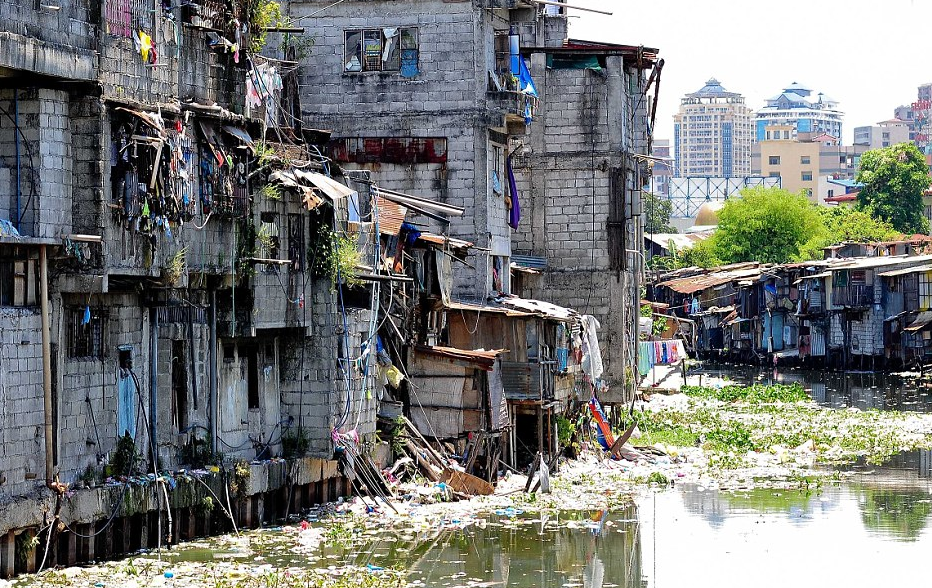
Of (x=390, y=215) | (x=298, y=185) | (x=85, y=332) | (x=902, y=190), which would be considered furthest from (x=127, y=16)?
(x=902, y=190)

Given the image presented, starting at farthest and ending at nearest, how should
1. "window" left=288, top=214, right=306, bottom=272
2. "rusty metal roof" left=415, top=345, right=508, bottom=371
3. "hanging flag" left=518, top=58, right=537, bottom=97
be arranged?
1. "hanging flag" left=518, top=58, right=537, bottom=97
2. "rusty metal roof" left=415, top=345, right=508, bottom=371
3. "window" left=288, top=214, right=306, bottom=272

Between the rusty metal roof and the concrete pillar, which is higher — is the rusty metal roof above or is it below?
above

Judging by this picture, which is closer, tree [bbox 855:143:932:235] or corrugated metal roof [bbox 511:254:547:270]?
corrugated metal roof [bbox 511:254:547:270]

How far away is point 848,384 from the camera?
62.1 metres

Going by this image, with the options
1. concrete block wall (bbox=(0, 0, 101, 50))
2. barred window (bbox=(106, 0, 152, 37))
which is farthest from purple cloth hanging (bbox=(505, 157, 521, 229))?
concrete block wall (bbox=(0, 0, 101, 50))

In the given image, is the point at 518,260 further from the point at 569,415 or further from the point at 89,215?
the point at 89,215

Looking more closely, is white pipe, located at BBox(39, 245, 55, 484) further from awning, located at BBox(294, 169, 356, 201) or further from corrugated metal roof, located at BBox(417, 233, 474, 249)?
corrugated metal roof, located at BBox(417, 233, 474, 249)

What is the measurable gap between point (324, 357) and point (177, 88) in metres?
4.90

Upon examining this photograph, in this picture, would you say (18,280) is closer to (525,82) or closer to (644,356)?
(525,82)

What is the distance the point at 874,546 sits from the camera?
2378 cm

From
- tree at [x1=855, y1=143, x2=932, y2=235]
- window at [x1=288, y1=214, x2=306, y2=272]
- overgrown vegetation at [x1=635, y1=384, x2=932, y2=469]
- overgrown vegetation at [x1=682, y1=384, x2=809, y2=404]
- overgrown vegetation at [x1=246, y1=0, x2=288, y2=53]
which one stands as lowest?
overgrown vegetation at [x1=635, y1=384, x2=932, y2=469]

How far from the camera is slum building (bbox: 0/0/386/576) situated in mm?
17922

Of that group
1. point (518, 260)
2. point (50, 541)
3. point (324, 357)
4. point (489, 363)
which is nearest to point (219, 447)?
point (324, 357)

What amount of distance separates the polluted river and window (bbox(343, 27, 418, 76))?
8.82m
